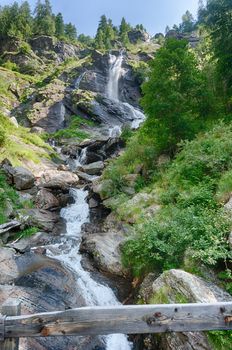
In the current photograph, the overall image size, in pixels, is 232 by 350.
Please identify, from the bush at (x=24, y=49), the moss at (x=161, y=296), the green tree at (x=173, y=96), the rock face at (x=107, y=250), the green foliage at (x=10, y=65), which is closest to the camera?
the moss at (x=161, y=296)

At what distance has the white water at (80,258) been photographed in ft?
24.5

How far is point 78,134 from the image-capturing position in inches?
1523

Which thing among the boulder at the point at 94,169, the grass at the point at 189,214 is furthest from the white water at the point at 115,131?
the grass at the point at 189,214

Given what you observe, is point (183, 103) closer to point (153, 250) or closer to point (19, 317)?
point (153, 250)

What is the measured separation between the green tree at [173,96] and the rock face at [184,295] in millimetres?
10645

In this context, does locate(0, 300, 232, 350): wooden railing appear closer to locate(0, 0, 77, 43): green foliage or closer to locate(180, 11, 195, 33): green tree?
locate(0, 0, 77, 43): green foliage

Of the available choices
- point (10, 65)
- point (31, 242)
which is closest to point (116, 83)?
point (10, 65)

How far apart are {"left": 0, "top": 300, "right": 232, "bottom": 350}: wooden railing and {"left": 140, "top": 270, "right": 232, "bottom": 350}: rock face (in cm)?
262

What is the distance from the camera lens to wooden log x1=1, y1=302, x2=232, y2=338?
10.6 ft

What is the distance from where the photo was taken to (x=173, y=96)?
15320mm

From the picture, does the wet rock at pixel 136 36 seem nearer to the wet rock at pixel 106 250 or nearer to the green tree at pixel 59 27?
the green tree at pixel 59 27

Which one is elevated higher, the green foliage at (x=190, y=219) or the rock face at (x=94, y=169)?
the green foliage at (x=190, y=219)

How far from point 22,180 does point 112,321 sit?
16.3m

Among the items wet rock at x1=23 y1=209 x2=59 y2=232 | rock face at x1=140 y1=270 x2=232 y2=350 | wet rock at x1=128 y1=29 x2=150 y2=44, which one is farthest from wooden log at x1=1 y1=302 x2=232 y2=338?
wet rock at x1=128 y1=29 x2=150 y2=44
